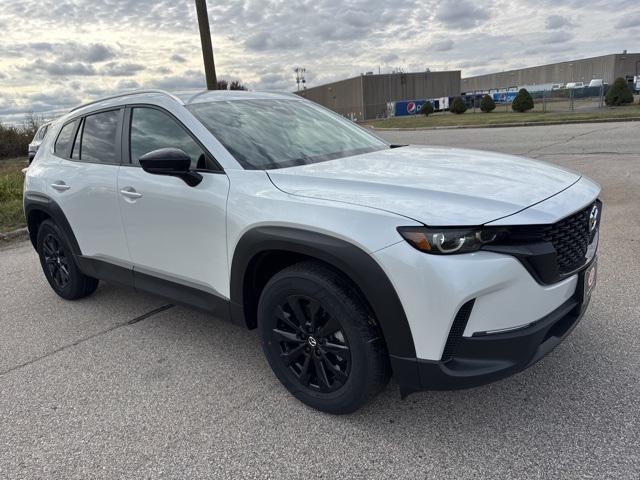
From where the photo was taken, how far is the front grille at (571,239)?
91.9 inches

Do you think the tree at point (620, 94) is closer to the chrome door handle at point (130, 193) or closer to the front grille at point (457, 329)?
the chrome door handle at point (130, 193)

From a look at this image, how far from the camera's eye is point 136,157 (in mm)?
3623

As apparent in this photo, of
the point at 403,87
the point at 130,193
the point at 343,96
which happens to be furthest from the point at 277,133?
the point at 343,96

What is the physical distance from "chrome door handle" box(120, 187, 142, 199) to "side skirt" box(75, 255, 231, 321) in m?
0.56

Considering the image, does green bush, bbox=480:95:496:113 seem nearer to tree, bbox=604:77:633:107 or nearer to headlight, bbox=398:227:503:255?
tree, bbox=604:77:633:107

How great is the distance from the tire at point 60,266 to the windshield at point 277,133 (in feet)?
6.66

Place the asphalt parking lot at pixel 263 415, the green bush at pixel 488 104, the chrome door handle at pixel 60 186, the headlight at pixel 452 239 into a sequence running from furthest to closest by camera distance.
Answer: the green bush at pixel 488 104
the chrome door handle at pixel 60 186
the asphalt parking lot at pixel 263 415
the headlight at pixel 452 239

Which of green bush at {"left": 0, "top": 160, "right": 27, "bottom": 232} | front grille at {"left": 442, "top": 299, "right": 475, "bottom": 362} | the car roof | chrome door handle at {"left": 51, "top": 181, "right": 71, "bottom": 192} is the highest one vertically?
the car roof

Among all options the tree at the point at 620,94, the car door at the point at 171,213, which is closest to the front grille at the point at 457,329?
the car door at the point at 171,213

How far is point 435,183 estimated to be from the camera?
249 centimetres

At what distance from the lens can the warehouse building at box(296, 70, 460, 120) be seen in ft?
219

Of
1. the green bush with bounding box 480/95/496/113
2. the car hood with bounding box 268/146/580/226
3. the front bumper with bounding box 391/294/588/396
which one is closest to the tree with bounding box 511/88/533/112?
the green bush with bounding box 480/95/496/113

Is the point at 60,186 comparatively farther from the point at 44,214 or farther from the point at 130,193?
the point at 130,193

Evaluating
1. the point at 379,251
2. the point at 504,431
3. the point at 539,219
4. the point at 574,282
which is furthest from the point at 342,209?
the point at 504,431
